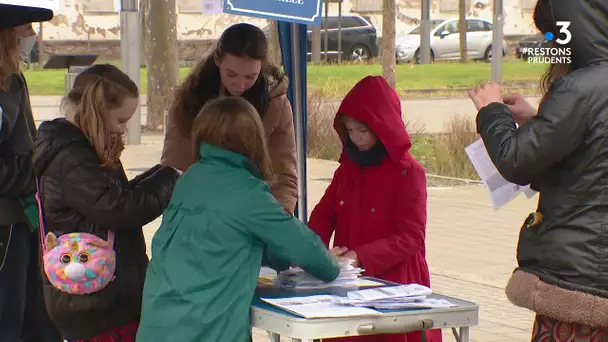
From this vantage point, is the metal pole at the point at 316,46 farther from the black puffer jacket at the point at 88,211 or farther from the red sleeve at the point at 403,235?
the black puffer jacket at the point at 88,211

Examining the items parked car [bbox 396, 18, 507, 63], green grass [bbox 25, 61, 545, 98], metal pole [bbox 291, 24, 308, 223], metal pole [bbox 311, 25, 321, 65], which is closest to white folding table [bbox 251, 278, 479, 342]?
metal pole [bbox 291, 24, 308, 223]

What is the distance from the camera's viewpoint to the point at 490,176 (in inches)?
163

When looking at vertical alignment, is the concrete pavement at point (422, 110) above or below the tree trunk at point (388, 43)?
below

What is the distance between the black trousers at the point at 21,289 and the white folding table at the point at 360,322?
1333 mm

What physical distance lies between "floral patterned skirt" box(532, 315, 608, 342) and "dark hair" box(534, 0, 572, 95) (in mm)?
754

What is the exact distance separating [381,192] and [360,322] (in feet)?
3.62

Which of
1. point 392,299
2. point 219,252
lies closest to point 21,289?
point 219,252

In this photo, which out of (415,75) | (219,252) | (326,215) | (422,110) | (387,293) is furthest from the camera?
(415,75)

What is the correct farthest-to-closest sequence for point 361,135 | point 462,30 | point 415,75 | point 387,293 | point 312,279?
A: point 462,30 < point 415,75 < point 361,135 < point 312,279 < point 387,293

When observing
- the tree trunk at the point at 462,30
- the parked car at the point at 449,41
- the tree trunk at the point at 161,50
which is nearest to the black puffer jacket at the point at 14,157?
the tree trunk at the point at 161,50

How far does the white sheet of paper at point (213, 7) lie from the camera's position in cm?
463

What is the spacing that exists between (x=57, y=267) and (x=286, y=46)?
2047 millimetres

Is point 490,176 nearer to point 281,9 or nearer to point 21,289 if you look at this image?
point 281,9

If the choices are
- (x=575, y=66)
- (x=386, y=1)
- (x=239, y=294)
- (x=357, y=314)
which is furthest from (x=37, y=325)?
(x=386, y=1)
